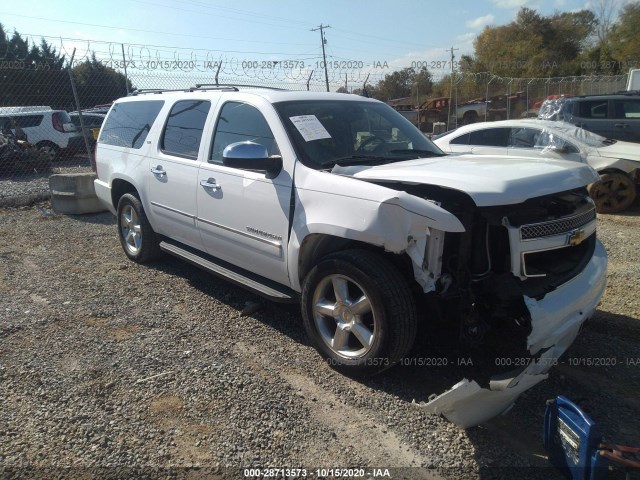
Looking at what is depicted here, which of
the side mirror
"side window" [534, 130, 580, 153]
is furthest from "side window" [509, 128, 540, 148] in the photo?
the side mirror

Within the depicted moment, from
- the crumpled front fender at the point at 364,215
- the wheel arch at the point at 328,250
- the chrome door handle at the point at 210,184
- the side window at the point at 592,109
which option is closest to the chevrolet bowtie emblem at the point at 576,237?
the crumpled front fender at the point at 364,215

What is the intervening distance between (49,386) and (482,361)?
2747mm

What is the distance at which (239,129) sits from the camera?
4082 millimetres

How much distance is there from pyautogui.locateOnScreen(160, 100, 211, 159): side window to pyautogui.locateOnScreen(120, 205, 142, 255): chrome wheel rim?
103 centimetres

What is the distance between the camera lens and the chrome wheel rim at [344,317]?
10.3 feet

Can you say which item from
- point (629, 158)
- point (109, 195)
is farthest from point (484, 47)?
point (109, 195)

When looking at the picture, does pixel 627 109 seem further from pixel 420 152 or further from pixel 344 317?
pixel 344 317

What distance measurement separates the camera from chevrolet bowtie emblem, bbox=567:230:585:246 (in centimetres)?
310

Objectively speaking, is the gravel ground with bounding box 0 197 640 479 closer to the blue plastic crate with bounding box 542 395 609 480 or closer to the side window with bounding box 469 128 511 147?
the blue plastic crate with bounding box 542 395 609 480

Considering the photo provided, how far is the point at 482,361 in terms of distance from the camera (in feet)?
10.1

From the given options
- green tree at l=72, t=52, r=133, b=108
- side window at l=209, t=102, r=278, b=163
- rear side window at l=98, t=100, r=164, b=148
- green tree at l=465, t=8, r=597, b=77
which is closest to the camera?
side window at l=209, t=102, r=278, b=163

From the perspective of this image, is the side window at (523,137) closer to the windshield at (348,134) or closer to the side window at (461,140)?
the side window at (461,140)

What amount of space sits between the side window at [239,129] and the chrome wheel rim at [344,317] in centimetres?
113

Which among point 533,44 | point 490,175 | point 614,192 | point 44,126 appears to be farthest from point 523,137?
point 533,44
